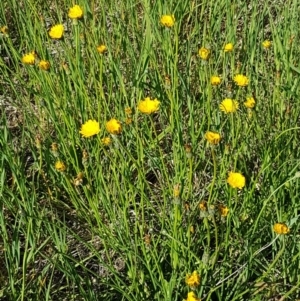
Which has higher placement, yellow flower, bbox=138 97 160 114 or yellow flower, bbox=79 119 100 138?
yellow flower, bbox=138 97 160 114

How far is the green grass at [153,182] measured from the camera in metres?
1.17

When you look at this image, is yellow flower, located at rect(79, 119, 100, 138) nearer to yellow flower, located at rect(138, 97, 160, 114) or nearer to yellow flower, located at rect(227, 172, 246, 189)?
yellow flower, located at rect(138, 97, 160, 114)

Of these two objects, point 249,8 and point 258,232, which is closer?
point 258,232

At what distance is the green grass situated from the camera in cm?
117

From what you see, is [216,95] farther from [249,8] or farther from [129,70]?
[249,8]

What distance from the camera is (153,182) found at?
167 centimetres

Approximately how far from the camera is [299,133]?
154 centimetres

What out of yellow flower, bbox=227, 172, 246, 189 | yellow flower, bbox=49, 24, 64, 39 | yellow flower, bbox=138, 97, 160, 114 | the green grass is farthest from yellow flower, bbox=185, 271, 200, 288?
yellow flower, bbox=49, 24, 64, 39

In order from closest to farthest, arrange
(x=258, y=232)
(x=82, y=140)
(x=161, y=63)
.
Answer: (x=258, y=232) < (x=82, y=140) < (x=161, y=63)

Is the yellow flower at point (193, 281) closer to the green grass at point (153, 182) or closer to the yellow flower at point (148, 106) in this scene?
the green grass at point (153, 182)

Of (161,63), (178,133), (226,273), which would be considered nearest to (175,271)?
(226,273)

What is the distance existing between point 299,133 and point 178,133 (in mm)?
416

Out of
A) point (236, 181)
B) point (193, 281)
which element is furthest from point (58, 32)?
point (193, 281)

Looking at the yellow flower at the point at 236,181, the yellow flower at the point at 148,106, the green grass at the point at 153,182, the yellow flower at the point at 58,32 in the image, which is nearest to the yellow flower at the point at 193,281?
the green grass at the point at 153,182
